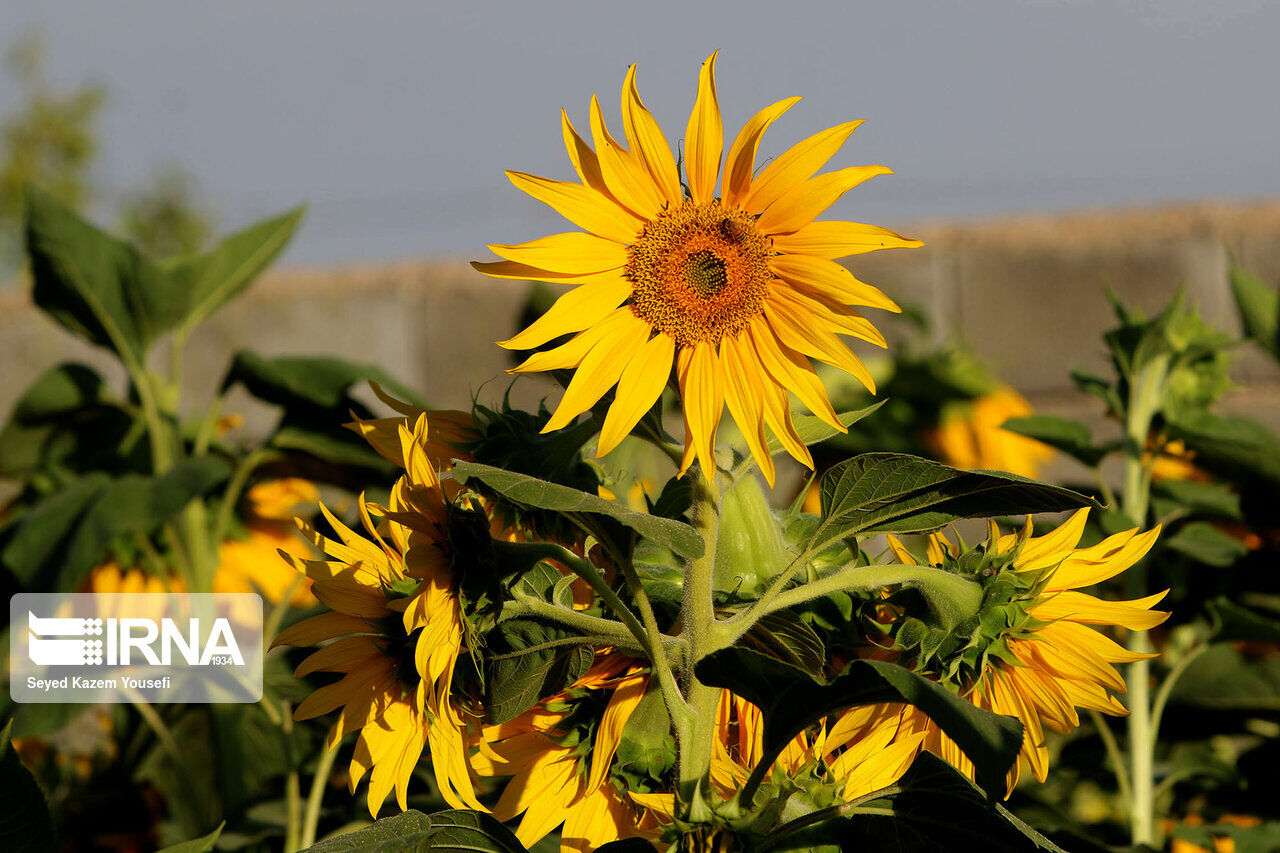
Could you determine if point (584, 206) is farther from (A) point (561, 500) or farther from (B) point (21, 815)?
(B) point (21, 815)

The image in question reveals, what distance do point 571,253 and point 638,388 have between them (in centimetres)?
6

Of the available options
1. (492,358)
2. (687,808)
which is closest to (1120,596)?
(687,808)

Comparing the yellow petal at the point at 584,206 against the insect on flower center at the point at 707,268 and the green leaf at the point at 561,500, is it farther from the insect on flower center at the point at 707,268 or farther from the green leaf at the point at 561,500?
the green leaf at the point at 561,500

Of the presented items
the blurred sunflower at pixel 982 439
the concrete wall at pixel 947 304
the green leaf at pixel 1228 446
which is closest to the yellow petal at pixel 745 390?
the green leaf at pixel 1228 446

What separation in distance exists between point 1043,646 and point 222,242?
3.09ft

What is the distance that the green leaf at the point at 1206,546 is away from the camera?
0.91 m

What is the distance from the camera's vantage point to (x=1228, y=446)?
0.94 meters

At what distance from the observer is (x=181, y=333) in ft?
3.97

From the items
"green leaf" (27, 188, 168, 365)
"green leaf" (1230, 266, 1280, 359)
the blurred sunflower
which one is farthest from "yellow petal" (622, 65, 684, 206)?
the blurred sunflower

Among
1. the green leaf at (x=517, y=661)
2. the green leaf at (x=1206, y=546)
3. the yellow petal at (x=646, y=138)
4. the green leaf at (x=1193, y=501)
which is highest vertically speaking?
the yellow petal at (x=646, y=138)

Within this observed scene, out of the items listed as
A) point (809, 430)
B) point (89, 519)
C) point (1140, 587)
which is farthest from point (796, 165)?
point (89, 519)

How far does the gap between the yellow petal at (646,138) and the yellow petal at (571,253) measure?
0.03 meters

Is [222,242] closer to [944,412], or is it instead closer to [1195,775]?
[944,412]

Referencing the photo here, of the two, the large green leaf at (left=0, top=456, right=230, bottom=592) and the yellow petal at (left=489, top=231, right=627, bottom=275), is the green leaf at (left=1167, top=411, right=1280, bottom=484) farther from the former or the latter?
the large green leaf at (left=0, top=456, right=230, bottom=592)
